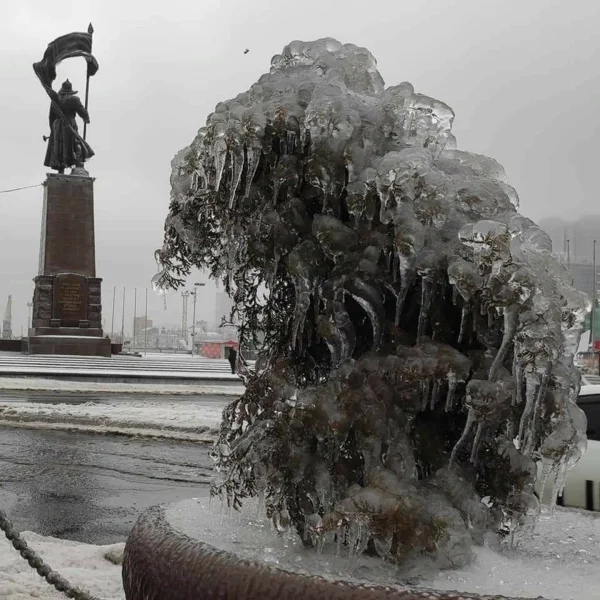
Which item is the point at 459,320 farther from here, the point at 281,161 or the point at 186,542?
the point at 186,542

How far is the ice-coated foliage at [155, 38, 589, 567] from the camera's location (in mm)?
2004

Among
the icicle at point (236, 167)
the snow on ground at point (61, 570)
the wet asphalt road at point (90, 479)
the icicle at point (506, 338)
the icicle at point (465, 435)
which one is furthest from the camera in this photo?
the wet asphalt road at point (90, 479)

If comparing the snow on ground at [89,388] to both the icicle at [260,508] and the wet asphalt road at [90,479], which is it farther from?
the icicle at [260,508]

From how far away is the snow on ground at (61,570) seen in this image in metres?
3.39

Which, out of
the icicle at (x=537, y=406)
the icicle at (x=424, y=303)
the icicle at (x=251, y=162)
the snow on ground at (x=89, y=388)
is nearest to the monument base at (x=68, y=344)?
the snow on ground at (x=89, y=388)

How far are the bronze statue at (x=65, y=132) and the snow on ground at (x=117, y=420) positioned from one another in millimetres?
20879

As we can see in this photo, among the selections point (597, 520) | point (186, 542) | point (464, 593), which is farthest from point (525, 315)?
point (597, 520)

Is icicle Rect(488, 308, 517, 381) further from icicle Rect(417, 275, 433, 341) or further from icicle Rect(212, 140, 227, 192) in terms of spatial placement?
icicle Rect(212, 140, 227, 192)

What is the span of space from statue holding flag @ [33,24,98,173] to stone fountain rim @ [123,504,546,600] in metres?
29.3

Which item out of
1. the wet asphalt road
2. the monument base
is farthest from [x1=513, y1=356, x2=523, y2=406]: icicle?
the monument base

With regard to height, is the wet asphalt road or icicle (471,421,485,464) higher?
icicle (471,421,485,464)

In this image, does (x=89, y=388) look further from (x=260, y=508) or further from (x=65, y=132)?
(x=65, y=132)

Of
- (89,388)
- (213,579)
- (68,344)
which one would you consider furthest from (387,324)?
(68,344)

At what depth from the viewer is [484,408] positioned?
6.75 feet
